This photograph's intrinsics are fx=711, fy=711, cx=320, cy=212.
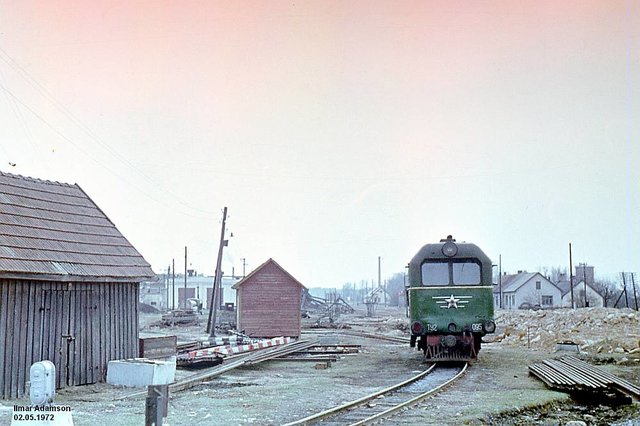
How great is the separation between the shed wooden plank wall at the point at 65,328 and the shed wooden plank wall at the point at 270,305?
57.1 ft

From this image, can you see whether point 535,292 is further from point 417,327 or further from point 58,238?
point 58,238

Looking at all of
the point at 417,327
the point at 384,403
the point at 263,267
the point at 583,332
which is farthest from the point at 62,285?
the point at 583,332

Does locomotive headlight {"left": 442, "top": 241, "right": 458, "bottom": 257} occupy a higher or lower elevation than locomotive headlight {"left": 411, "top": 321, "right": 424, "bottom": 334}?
higher

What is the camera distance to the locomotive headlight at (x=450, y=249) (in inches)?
852

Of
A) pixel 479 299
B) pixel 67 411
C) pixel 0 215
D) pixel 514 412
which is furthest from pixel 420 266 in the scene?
pixel 67 411

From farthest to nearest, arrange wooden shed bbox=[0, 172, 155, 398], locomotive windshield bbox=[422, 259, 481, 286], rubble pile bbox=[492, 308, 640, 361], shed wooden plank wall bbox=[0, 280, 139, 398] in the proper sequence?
rubble pile bbox=[492, 308, 640, 361] → locomotive windshield bbox=[422, 259, 481, 286] → wooden shed bbox=[0, 172, 155, 398] → shed wooden plank wall bbox=[0, 280, 139, 398]

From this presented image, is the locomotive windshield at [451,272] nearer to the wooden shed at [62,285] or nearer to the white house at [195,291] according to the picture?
the wooden shed at [62,285]

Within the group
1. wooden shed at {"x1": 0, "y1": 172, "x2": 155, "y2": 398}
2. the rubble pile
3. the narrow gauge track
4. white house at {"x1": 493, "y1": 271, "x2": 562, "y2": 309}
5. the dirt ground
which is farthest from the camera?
white house at {"x1": 493, "y1": 271, "x2": 562, "y2": 309}

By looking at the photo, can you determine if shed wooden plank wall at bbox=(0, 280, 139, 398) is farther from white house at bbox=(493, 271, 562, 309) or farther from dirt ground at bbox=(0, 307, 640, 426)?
white house at bbox=(493, 271, 562, 309)

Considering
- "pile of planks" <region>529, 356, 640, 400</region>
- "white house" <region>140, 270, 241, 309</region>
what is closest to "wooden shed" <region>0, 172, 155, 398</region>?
"pile of planks" <region>529, 356, 640, 400</region>

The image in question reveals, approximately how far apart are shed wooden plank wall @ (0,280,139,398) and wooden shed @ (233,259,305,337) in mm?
17378

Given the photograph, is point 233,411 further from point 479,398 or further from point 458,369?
point 458,369

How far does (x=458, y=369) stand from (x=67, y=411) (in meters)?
14.4

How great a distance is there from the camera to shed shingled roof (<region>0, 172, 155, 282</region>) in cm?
1598
